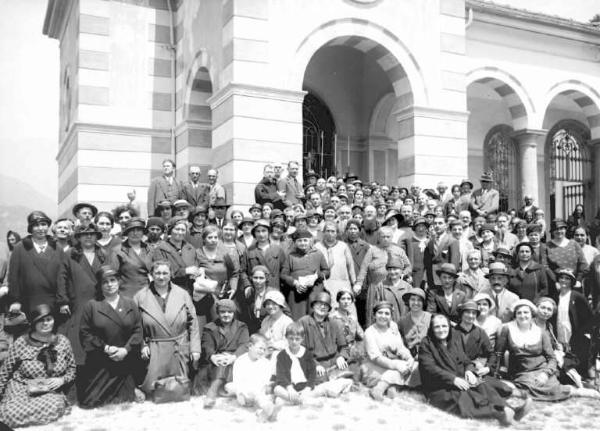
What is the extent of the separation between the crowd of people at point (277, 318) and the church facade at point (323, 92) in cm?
403

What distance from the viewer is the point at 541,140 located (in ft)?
67.2

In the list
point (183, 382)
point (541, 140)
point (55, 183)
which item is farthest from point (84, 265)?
point (541, 140)

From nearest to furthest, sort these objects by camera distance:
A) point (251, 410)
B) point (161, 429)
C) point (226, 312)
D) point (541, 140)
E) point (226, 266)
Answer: point (161, 429) < point (251, 410) < point (226, 312) < point (226, 266) < point (541, 140)

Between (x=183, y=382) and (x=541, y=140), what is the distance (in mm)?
17009

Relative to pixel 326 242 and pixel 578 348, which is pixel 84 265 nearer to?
pixel 326 242

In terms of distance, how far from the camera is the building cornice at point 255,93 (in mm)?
11766

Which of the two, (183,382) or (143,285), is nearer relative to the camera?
(183,382)

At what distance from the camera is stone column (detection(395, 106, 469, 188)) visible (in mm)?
13250

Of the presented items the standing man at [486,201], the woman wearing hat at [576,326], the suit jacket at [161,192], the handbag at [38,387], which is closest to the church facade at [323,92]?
the suit jacket at [161,192]

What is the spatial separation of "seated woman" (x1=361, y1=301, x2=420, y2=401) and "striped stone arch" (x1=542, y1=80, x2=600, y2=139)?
12449mm

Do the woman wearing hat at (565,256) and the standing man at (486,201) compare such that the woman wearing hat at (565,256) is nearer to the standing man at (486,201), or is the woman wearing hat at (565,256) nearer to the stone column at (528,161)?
the standing man at (486,201)

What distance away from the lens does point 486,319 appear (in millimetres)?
7363

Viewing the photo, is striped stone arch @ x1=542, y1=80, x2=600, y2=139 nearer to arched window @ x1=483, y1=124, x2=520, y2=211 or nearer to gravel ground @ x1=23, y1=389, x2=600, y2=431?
arched window @ x1=483, y1=124, x2=520, y2=211

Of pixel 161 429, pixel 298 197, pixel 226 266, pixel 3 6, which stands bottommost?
pixel 161 429
